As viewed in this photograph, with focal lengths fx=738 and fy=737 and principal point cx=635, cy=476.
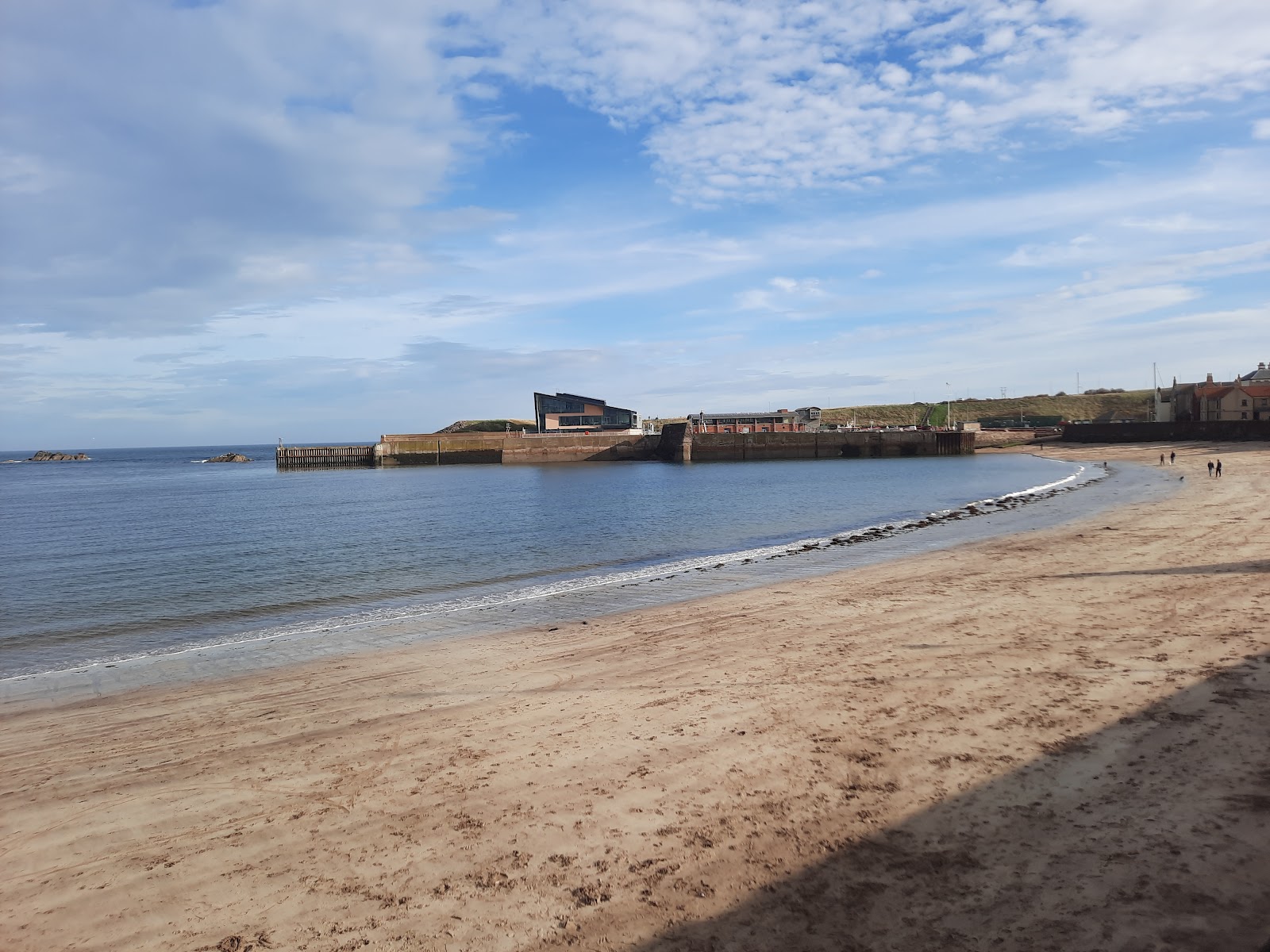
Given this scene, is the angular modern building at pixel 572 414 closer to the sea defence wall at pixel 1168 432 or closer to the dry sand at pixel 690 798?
the sea defence wall at pixel 1168 432

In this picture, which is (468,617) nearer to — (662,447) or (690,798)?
→ (690,798)

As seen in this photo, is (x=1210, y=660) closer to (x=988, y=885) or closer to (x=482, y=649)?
(x=988, y=885)

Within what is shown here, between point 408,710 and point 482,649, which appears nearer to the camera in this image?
point 408,710

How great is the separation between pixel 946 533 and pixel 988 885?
21.7 metres

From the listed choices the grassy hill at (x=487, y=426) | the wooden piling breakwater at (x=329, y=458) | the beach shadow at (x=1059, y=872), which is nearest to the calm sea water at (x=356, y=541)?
the beach shadow at (x=1059, y=872)

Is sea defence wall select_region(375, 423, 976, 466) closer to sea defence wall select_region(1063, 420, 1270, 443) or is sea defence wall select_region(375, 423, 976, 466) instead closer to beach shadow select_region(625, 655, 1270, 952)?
sea defence wall select_region(1063, 420, 1270, 443)

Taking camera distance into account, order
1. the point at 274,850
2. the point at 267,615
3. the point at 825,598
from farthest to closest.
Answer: the point at 267,615, the point at 825,598, the point at 274,850

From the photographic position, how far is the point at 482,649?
40.2 feet

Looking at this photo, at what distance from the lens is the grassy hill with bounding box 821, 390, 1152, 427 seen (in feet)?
487

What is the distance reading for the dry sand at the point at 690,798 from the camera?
454 centimetres

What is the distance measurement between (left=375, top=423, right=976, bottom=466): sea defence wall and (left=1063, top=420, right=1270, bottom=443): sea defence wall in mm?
16794

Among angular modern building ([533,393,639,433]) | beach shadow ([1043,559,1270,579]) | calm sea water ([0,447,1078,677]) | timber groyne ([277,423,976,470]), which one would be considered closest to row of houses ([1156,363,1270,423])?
timber groyne ([277,423,976,470])

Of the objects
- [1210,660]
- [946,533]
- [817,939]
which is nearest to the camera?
[817,939]

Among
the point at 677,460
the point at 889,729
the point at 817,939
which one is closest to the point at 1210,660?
the point at 889,729
